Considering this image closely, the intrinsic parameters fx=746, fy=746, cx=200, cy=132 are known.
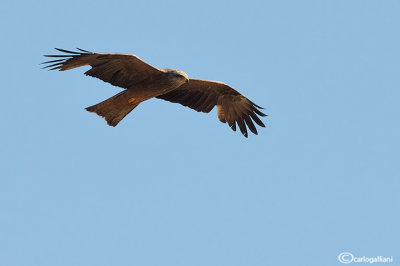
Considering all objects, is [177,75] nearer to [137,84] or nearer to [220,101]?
[137,84]

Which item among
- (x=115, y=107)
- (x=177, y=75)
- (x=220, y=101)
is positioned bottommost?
(x=115, y=107)

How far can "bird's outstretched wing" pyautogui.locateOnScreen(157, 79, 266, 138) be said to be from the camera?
1468 centimetres

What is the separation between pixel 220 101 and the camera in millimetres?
15055

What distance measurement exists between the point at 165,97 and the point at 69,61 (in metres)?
2.47

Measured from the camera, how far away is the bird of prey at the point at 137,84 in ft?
42.2

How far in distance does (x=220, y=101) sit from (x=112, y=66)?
276 centimetres

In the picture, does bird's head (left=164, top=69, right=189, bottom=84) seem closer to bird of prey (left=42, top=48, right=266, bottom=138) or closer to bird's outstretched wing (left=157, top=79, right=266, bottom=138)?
bird of prey (left=42, top=48, right=266, bottom=138)

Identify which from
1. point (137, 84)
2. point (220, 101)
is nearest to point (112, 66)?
point (137, 84)

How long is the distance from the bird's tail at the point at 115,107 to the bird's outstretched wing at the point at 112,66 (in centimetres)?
26

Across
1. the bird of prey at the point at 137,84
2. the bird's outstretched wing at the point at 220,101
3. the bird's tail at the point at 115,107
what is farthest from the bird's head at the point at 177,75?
the bird's outstretched wing at the point at 220,101

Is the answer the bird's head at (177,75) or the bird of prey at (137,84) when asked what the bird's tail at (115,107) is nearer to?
the bird of prey at (137,84)

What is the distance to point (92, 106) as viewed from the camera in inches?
533

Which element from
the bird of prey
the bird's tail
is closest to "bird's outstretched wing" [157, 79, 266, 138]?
the bird of prey

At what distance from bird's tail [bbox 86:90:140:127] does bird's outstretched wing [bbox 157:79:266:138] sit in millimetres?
1100
